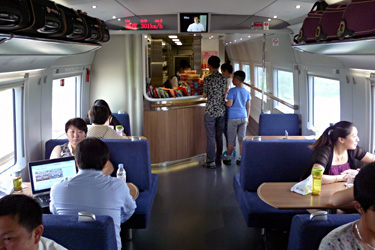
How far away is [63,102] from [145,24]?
6.08 feet

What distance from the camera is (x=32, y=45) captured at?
336cm

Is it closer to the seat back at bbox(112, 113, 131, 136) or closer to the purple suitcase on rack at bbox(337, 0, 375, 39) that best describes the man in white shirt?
the seat back at bbox(112, 113, 131, 136)

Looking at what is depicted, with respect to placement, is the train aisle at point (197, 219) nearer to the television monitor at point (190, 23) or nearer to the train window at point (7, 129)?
the train window at point (7, 129)

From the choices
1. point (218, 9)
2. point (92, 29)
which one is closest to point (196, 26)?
point (218, 9)

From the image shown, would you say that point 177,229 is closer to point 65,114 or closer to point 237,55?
point 65,114

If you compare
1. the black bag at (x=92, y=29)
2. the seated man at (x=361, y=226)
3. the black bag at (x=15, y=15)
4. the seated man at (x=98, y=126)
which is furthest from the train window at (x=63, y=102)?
the seated man at (x=361, y=226)

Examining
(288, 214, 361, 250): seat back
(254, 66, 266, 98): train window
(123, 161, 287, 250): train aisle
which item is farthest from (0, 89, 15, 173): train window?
(254, 66, 266, 98): train window

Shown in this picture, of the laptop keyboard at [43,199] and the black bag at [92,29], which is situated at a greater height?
the black bag at [92,29]

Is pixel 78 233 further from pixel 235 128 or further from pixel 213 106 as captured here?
pixel 235 128

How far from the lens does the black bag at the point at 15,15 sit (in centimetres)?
238

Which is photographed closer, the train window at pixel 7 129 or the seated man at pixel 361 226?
the seated man at pixel 361 226

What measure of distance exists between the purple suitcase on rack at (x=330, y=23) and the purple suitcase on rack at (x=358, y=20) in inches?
13.6

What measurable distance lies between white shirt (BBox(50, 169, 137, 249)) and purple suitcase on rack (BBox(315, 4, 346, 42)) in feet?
7.27

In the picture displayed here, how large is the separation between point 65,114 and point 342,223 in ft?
17.7
